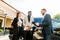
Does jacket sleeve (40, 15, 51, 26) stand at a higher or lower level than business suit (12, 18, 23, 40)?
higher

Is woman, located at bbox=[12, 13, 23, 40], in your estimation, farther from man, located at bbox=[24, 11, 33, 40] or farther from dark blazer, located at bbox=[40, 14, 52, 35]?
dark blazer, located at bbox=[40, 14, 52, 35]

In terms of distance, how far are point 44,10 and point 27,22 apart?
116cm

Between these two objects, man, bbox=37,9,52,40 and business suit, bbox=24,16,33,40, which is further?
business suit, bbox=24,16,33,40

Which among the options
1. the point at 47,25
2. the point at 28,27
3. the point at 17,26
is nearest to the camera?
the point at 47,25

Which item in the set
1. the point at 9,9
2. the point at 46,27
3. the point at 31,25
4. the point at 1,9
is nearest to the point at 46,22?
the point at 46,27

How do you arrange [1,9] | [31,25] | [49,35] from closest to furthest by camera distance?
1. [49,35]
2. [31,25]
3. [1,9]

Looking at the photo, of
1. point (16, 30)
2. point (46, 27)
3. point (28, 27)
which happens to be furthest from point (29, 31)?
point (46, 27)

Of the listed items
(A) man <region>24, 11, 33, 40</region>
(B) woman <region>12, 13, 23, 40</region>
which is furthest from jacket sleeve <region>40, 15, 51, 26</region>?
(B) woman <region>12, 13, 23, 40</region>

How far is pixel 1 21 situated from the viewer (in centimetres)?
3100

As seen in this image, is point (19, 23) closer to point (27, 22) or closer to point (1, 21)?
point (27, 22)

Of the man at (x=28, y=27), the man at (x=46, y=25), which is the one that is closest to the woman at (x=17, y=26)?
the man at (x=28, y=27)

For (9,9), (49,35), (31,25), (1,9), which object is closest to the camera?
(49,35)

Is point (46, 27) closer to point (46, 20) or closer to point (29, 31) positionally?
point (46, 20)

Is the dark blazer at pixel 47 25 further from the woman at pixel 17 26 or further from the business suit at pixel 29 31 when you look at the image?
the woman at pixel 17 26
